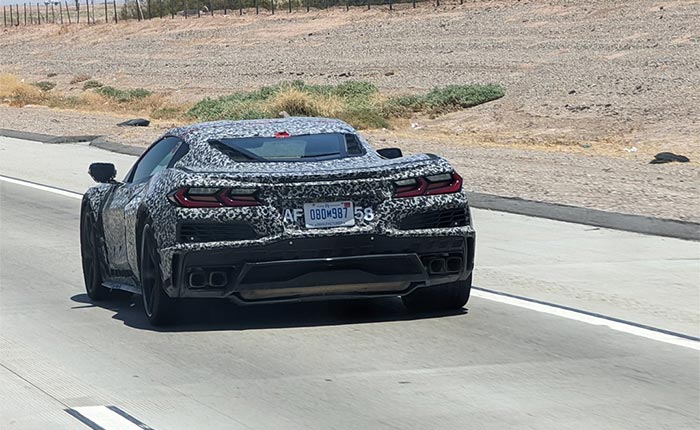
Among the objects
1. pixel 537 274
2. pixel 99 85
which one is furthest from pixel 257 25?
pixel 537 274

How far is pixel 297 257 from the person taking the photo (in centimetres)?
A: 977

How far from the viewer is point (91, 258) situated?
12109 mm

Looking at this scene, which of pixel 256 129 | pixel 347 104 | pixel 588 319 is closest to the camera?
→ pixel 588 319


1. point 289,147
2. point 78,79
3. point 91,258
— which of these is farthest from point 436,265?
point 78,79

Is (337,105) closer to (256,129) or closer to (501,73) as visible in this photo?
(501,73)

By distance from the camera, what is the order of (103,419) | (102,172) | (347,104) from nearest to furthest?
(103,419) → (102,172) → (347,104)

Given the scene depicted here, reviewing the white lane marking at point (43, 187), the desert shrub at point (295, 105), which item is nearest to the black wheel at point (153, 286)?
the white lane marking at point (43, 187)

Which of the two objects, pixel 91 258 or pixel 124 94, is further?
pixel 124 94

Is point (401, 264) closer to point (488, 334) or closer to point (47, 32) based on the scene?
point (488, 334)

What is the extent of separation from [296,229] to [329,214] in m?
0.24

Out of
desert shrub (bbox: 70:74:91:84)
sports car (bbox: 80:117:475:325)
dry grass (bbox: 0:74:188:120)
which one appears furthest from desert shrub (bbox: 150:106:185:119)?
sports car (bbox: 80:117:475:325)

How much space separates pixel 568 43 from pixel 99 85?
68.3ft

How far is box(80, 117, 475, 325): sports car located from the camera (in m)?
9.78

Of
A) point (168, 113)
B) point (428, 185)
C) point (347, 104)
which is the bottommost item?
point (168, 113)
